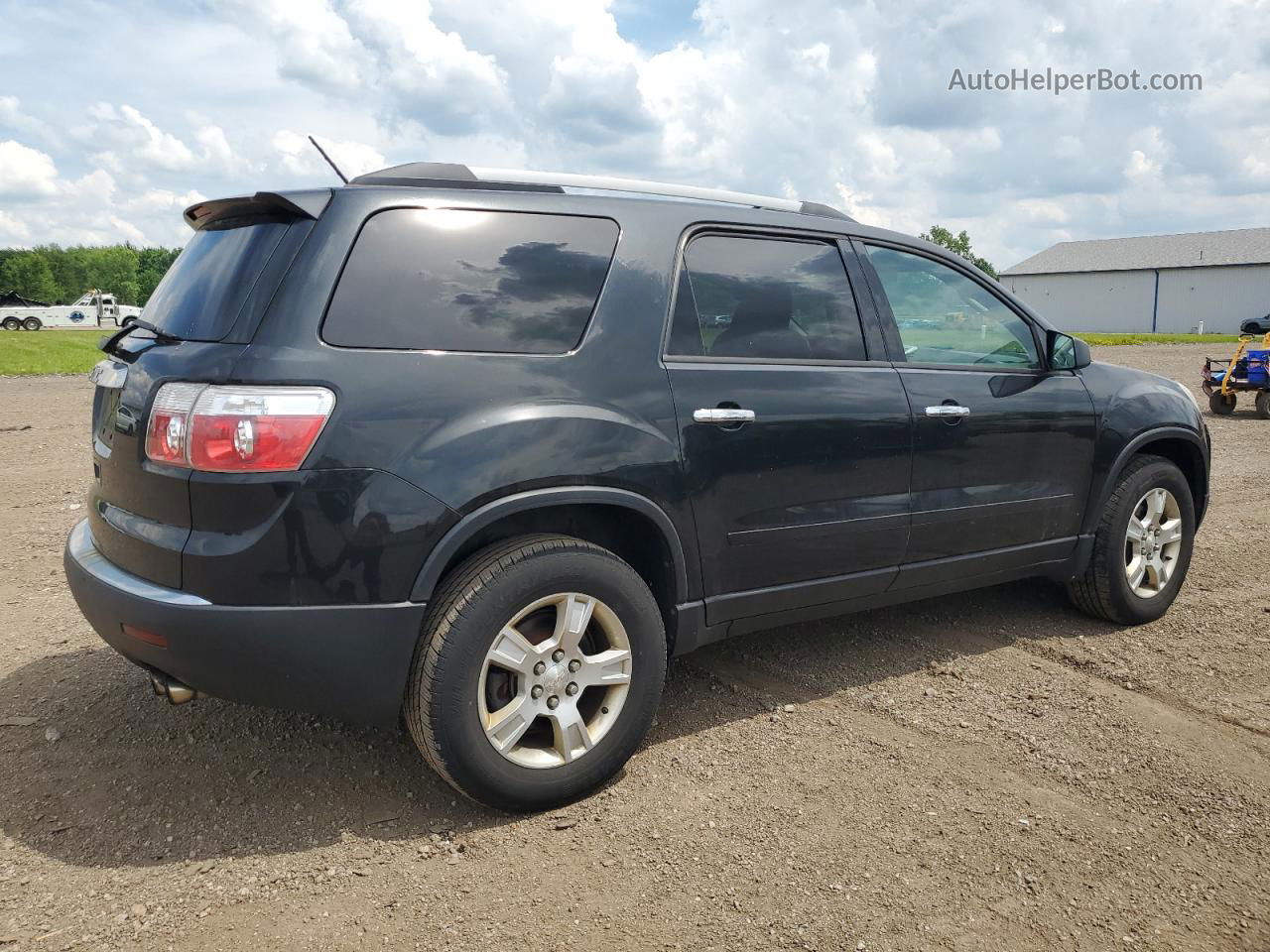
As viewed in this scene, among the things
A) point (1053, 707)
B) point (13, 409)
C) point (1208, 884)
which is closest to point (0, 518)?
point (1053, 707)

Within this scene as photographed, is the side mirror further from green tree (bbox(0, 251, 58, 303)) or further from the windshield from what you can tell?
green tree (bbox(0, 251, 58, 303))

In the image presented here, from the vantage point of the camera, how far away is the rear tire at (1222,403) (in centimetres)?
1536

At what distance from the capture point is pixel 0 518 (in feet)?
22.4

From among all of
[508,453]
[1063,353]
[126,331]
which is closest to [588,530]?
[508,453]

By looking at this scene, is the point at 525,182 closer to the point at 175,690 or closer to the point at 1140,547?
the point at 175,690

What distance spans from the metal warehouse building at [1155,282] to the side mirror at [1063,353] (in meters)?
76.6

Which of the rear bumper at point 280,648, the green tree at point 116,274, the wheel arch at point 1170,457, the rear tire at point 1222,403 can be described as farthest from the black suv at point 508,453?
the green tree at point 116,274

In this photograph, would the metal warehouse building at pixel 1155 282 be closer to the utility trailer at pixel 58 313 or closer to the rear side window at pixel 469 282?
the utility trailer at pixel 58 313

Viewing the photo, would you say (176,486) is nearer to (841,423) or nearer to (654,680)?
(654,680)

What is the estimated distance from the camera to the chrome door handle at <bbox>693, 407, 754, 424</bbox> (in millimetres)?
3355

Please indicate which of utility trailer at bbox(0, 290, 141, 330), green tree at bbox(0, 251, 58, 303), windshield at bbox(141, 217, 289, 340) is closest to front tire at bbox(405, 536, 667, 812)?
windshield at bbox(141, 217, 289, 340)

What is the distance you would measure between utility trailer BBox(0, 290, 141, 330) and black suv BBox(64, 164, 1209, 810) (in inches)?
1996

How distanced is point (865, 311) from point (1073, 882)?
215cm

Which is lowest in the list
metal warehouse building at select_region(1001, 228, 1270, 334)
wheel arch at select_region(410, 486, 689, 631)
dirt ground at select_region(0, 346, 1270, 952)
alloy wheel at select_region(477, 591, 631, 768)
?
dirt ground at select_region(0, 346, 1270, 952)
